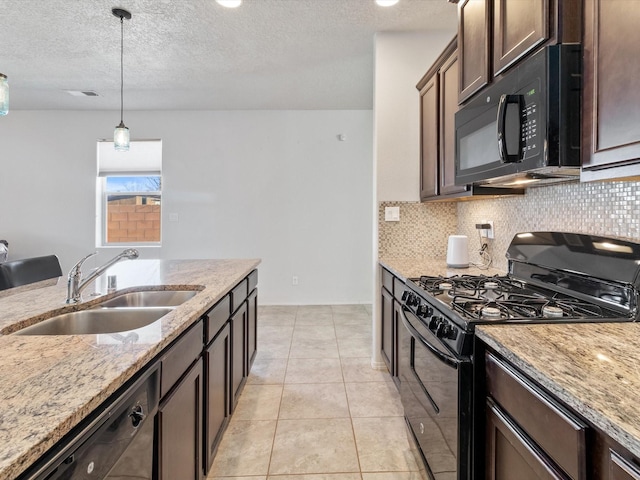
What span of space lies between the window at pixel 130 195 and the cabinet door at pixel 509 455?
195 inches

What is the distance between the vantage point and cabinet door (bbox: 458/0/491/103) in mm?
1600

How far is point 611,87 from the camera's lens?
103 centimetres

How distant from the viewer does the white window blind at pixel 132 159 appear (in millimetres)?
5074

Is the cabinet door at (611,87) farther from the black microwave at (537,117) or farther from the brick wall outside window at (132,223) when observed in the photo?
the brick wall outside window at (132,223)

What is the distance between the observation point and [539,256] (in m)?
1.69

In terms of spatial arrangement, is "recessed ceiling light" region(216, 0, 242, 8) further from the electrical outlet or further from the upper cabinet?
the electrical outlet

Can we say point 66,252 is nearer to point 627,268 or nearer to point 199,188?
point 199,188

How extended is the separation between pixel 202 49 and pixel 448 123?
2.26 meters

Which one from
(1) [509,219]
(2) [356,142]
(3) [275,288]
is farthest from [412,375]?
(2) [356,142]

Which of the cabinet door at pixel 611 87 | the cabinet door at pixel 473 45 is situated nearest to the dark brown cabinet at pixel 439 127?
the cabinet door at pixel 473 45

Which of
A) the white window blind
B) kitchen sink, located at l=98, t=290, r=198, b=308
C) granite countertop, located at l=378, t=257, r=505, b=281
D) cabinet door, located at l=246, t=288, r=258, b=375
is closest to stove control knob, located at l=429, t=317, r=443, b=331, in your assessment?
granite countertop, located at l=378, t=257, r=505, b=281

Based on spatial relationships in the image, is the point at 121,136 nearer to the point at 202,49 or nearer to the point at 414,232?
the point at 202,49

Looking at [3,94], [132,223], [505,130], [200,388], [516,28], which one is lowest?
[200,388]

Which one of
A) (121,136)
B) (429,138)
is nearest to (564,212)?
(429,138)
